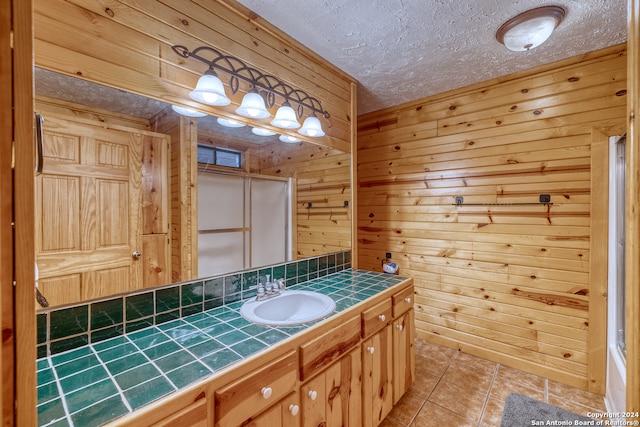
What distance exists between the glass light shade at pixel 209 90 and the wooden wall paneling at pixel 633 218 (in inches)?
53.8

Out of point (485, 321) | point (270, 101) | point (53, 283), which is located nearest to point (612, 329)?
point (485, 321)

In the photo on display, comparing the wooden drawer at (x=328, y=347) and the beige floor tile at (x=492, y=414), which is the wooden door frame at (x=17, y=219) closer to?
the wooden drawer at (x=328, y=347)

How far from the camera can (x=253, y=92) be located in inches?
62.2

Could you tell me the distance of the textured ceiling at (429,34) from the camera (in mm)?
1520

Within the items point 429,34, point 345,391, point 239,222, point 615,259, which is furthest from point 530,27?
point 345,391

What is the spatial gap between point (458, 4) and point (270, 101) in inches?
46.1

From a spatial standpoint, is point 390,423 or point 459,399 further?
point 459,399

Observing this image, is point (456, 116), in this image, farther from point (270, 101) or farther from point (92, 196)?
point (92, 196)

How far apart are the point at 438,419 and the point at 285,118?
6.98ft

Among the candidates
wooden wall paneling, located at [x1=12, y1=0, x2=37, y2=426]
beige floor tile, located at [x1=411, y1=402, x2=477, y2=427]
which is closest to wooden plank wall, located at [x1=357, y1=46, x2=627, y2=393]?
beige floor tile, located at [x1=411, y1=402, x2=477, y2=427]

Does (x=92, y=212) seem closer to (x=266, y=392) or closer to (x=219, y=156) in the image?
(x=219, y=156)

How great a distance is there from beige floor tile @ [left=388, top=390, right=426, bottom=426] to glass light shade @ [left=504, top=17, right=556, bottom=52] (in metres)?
2.43

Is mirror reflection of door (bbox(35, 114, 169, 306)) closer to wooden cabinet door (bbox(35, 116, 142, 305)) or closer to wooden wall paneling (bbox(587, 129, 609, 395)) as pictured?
wooden cabinet door (bbox(35, 116, 142, 305))

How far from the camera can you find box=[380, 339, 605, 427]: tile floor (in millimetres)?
1762
